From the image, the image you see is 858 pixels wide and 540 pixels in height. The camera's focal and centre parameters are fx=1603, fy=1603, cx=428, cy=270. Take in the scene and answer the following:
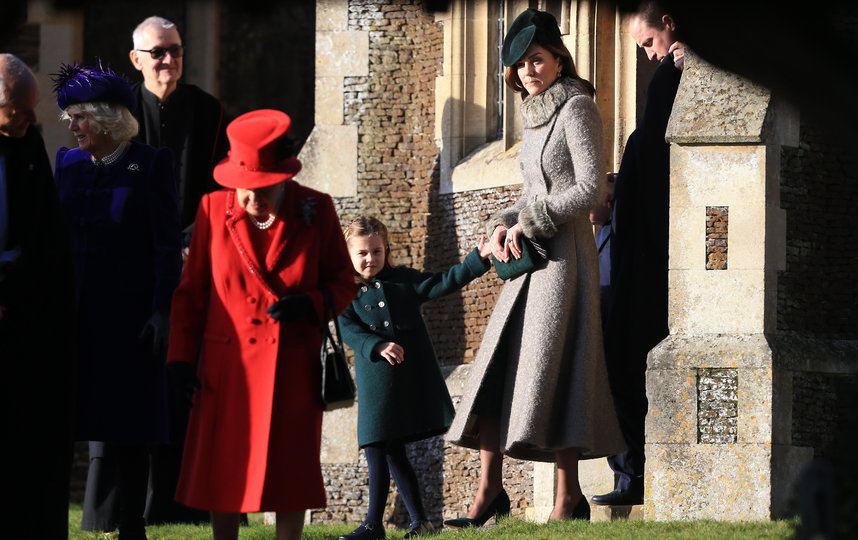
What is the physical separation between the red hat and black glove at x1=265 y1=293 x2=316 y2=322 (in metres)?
0.42

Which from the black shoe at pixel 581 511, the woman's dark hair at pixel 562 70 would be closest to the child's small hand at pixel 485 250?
the woman's dark hair at pixel 562 70

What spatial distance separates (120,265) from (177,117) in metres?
2.57

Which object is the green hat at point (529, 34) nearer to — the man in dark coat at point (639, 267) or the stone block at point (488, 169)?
the man in dark coat at point (639, 267)

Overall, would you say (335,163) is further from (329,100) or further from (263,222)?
(263,222)

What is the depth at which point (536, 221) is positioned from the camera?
23.5ft

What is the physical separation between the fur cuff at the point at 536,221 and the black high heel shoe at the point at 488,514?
49.7 inches

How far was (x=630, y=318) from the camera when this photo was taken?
8.19 m

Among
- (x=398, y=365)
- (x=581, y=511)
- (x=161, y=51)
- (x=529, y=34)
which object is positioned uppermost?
(x=161, y=51)

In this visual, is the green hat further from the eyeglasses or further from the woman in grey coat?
the eyeglasses

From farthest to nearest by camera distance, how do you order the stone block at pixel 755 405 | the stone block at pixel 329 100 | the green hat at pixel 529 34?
1. the stone block at pixel 329 100
2. the stone block at pixel 755 405
3. the green hat at pixel 529 34

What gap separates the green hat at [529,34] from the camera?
7309mm

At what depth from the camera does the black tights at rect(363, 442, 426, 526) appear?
759 centimetres

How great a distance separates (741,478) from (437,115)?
549cm

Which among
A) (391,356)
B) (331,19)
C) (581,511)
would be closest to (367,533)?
(391,356)
